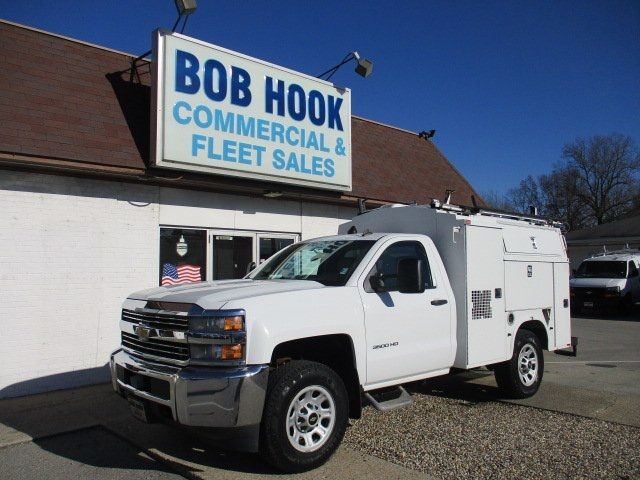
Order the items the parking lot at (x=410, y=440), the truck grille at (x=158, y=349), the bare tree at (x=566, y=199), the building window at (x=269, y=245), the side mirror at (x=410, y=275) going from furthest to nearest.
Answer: the bare tree at (x=566, y=199), the building window at (x=269, y=245), the side mirror at (x=410, y=275), the parking lot at (x=410, y=440), the truck grille at (x=158, y=349)

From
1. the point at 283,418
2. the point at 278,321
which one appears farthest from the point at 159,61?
the point at 283,418

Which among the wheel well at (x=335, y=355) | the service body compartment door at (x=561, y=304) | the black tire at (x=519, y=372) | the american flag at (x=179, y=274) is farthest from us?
the american flag at (x=179, y=274)

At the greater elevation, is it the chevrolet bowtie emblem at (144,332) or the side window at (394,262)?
the side window at (394,262)

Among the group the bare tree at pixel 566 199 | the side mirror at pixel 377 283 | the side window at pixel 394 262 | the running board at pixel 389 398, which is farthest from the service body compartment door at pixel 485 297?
the bare tree at pixel 566 199

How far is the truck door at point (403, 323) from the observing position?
5168 millimetres

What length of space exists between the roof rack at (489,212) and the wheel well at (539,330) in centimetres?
140

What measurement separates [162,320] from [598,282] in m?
18.6

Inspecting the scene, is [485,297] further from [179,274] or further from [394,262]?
[179,274]

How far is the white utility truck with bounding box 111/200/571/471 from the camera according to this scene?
427 centimetres

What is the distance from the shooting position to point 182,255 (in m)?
9.04

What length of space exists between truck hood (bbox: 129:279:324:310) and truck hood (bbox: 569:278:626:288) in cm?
1717

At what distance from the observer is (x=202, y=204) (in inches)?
361

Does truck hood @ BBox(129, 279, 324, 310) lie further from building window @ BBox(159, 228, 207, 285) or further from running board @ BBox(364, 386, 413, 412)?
building window @ BBox(159, 228, 207, 285)

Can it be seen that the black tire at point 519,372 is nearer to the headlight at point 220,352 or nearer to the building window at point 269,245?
the headlight at point 220,352
